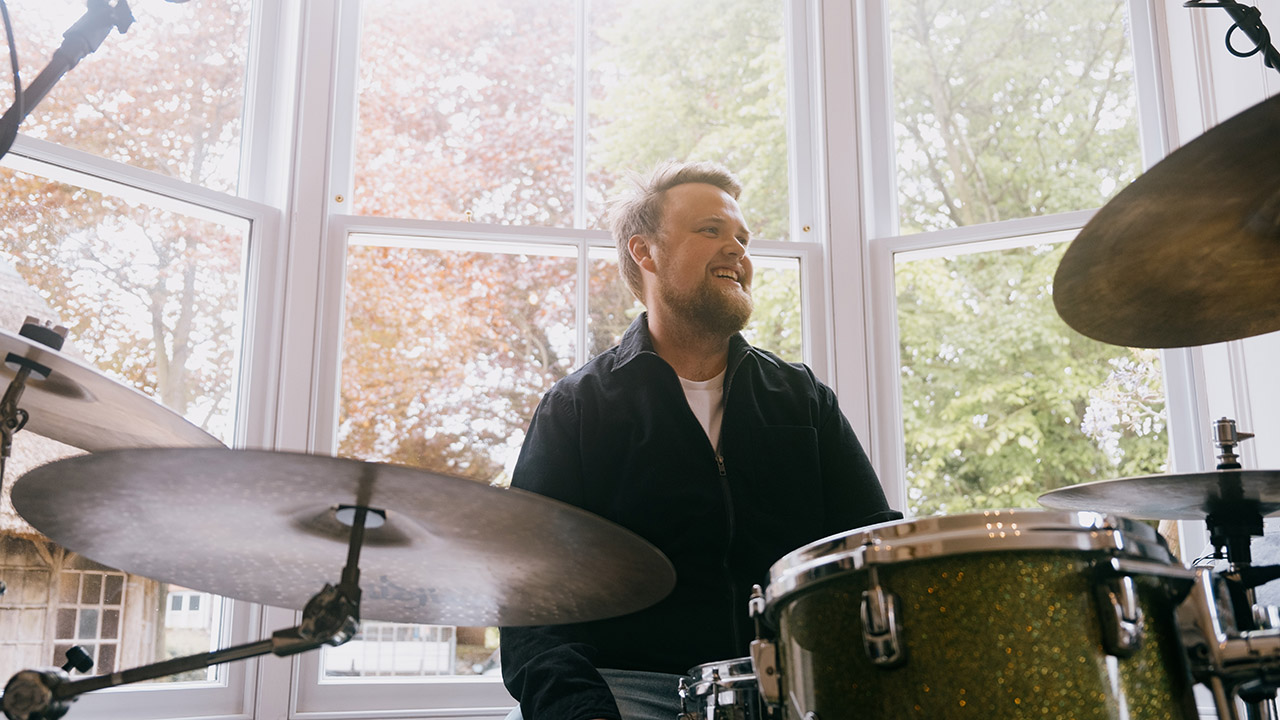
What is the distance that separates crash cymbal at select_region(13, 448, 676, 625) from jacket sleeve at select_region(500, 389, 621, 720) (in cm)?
24

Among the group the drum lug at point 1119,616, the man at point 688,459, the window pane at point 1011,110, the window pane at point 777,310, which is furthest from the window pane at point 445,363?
the drum lug at point 1119,616

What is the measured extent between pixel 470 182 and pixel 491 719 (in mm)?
1192

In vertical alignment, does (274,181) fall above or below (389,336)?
above

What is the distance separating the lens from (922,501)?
2568mm

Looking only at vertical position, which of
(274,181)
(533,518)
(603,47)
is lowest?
(533,518)

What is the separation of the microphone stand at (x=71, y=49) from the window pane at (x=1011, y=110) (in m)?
1.89

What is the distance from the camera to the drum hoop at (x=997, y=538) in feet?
3.27

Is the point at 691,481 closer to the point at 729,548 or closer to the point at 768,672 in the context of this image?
the point at 729,548

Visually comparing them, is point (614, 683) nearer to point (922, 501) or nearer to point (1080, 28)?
point (922, 501)

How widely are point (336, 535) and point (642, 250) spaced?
119cm

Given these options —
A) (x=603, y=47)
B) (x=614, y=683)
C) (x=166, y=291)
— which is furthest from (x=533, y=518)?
(x=603, y=47)

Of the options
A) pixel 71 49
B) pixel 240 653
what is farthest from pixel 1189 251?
pixel 71 49

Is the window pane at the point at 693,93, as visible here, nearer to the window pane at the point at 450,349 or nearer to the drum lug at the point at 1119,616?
the window pane at the point at 450,349

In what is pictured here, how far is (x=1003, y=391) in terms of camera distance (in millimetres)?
2721
